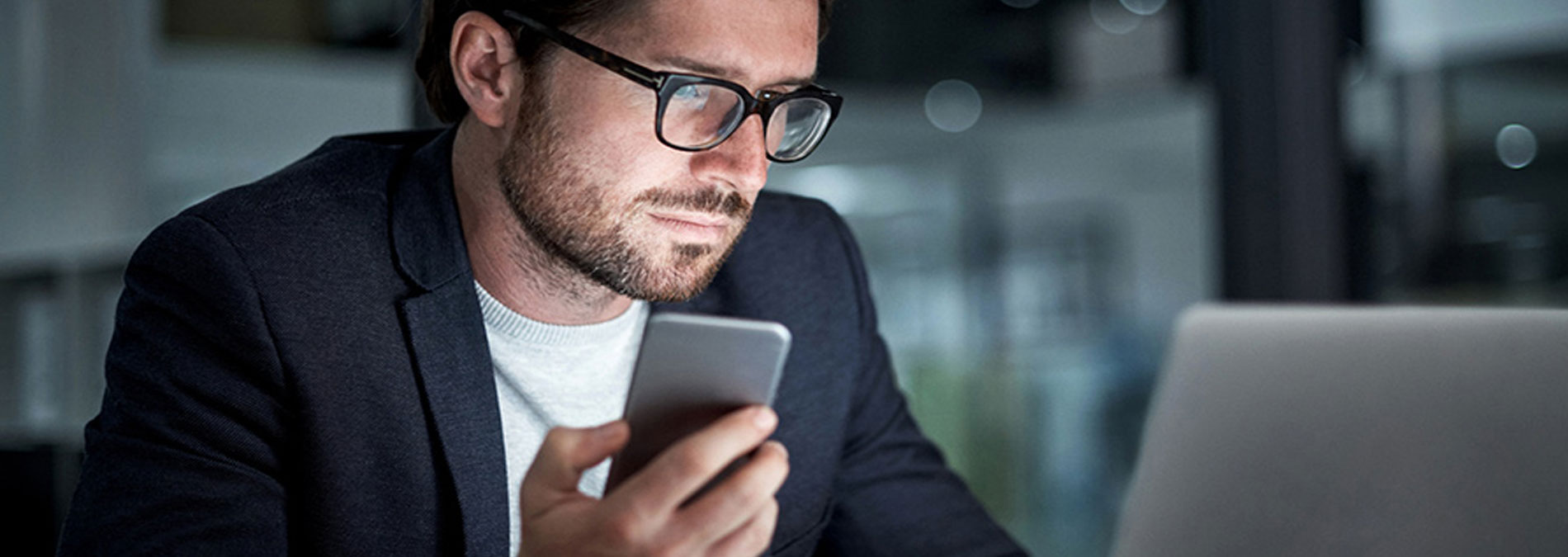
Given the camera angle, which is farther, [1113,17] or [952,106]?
[952,106]

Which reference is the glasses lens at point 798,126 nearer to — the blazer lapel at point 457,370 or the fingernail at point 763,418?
the blazer lapel at point 457,370

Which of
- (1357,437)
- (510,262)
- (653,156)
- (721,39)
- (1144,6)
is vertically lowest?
(1357,437)

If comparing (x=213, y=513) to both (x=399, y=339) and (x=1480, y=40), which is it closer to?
(x=399, y=339)

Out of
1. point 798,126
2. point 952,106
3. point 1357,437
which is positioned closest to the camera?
point 1357,437

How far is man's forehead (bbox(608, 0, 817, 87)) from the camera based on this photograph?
119 cm

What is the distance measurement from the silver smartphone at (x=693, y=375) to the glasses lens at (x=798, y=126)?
50cm

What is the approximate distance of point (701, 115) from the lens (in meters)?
1.18

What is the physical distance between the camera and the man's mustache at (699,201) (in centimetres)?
123

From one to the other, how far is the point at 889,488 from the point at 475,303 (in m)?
0.54

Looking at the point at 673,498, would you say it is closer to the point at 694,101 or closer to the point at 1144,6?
the point at 694,101

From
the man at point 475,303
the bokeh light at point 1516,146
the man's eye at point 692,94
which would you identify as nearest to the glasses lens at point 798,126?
the man at point 475,303

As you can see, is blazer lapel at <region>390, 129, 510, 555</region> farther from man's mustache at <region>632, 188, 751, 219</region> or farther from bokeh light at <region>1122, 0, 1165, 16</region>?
bokeh light at <region>1122, 0, 1165, 16</region>


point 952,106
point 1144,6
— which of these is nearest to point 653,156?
point 1144,6

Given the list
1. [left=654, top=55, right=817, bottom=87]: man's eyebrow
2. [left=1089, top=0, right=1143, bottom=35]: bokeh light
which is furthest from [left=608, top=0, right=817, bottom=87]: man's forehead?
[left=1089, top=0, right=1143, bottom=35]: bokeh light
